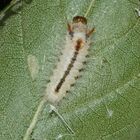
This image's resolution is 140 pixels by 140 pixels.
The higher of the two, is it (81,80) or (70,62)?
(70,62)

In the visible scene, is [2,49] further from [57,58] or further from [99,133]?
[99,133]

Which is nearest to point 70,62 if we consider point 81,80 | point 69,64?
point 69,64

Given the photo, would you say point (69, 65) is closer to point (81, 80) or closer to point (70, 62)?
point (70, 62)

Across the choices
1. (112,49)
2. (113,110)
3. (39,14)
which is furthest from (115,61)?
(39,14)
